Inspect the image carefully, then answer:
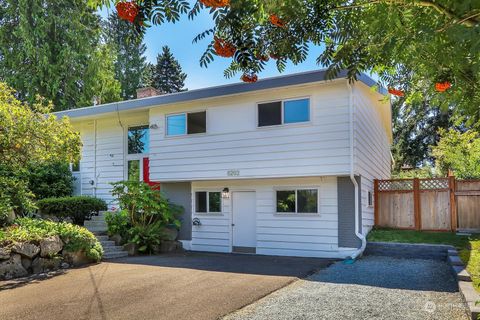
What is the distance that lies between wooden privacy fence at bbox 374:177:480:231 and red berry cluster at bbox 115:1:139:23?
450 inches

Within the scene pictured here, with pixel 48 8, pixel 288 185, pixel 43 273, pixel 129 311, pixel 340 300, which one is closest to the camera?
pixel 129 311

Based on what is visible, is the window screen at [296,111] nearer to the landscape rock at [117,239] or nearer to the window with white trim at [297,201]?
the window with white trim at [297,201]

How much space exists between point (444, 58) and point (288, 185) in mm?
9464

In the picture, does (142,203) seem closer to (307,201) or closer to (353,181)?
(307,201)

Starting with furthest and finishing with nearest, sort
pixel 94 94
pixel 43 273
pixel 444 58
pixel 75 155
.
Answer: pixel 94 94, pixel 75 155, pixel 43 273, pixel 444 58

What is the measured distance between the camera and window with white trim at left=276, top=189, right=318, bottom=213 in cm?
1136

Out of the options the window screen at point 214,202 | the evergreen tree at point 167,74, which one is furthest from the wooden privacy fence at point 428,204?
the evergreen tree at point 167,74

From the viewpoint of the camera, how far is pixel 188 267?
948cm

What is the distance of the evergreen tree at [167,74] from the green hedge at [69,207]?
84.7 feet

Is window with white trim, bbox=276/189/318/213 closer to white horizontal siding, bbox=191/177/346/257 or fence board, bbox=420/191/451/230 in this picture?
white horizontal siding, bbox=191/177/346/257

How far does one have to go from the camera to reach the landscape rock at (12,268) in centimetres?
817

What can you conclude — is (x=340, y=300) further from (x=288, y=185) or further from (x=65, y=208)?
(x=65, y=208)

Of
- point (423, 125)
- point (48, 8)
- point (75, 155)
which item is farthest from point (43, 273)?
point (423, 125)

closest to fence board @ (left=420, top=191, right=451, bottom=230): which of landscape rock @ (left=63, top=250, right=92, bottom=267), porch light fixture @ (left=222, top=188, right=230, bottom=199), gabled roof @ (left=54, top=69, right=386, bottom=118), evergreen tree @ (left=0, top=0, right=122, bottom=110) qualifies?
gabled roof @ (left=54, top=69, right=386, bottom=118)
